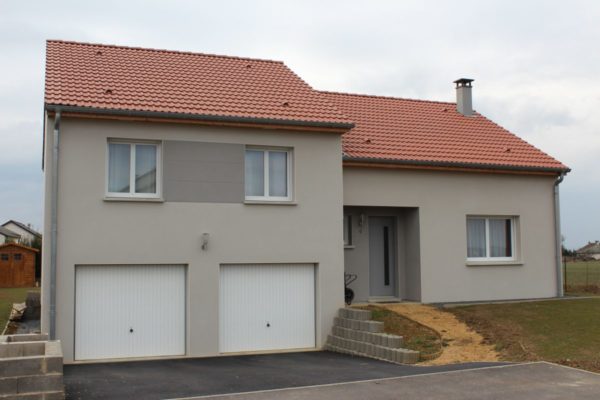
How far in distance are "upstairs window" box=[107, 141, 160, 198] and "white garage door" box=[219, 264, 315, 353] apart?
241cm

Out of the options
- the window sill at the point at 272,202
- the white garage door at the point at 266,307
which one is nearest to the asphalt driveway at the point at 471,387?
the white garage door at the point at 266,307

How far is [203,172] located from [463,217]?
23.6ft

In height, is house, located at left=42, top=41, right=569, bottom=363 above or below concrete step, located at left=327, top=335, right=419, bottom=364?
above

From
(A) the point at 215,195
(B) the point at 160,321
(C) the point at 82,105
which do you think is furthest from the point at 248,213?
(C) the point at 82,105

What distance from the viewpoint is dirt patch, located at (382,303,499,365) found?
43.0 feet

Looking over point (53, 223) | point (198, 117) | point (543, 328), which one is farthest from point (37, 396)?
point (543, 328)

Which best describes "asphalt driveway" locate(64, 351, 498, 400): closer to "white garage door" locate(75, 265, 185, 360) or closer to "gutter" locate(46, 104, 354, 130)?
"white garage door" locate(75, 265, 185, 360)

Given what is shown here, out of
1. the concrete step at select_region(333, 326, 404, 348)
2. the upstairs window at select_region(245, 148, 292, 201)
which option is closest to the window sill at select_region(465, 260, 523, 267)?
the concrete step at select_region(333, 326, 404, 348)

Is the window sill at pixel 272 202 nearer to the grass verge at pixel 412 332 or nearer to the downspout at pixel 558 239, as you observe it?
the grass verge at pixel 412 332

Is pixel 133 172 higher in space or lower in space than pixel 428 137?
lower

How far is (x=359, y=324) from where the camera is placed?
14.8 metres

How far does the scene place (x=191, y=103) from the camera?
15.7 m

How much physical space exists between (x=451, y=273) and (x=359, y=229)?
261 centimetres

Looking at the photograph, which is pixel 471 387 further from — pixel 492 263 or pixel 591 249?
pixel 591 249
